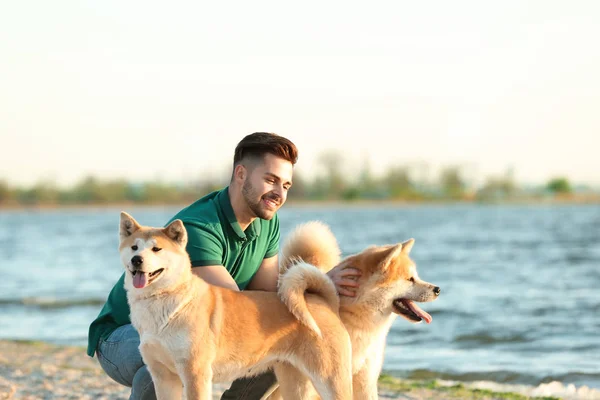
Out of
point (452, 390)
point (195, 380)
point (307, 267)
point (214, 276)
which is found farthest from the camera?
point (452, 390)

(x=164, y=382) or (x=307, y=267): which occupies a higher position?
(x=307, y=267)

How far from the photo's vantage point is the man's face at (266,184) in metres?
4.39

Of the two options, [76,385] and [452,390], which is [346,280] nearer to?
[452,390]

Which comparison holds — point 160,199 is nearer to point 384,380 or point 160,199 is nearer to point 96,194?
point 96,194

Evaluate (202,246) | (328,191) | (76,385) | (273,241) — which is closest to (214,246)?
(202,246)

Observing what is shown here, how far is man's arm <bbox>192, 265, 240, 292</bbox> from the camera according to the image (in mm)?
4145

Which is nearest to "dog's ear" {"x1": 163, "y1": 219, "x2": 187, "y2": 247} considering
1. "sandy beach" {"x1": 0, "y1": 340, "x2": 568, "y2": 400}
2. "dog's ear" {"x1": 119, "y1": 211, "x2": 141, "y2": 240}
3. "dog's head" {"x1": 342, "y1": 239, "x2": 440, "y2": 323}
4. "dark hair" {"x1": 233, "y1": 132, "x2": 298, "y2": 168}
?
"dog's ear" {"x1": 119, "y1": 211, "x2": 141, "y2": 240}

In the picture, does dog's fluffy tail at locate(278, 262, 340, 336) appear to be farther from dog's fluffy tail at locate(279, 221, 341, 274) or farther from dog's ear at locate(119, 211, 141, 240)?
dog's ear at locate(119, 211, 141, 240)

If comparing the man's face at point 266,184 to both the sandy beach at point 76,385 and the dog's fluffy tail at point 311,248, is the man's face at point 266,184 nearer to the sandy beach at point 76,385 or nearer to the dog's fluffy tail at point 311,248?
the dog's fluffy tail at point 311,248

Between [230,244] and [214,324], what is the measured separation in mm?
898

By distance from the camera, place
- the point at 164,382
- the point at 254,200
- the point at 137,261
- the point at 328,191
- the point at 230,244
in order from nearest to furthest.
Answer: the point at 137,261 → the point at 164,382 → the point at 254,200 → the point at 230,244 → the point at 328,191

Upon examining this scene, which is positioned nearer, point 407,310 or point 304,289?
point 304,289

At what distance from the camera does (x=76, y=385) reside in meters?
6.90

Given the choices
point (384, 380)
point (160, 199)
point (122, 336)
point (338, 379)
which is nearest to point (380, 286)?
point (338, 379)
